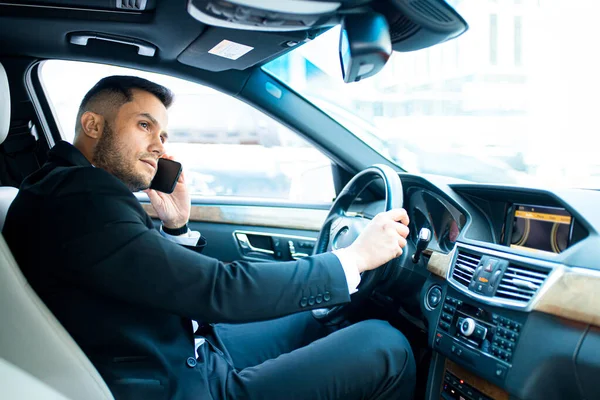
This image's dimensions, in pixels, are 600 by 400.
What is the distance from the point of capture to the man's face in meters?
1.66

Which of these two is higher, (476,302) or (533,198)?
(533,198)

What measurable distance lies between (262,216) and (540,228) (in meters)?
1.67

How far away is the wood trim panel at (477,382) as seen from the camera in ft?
4.92

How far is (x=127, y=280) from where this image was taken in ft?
4.15

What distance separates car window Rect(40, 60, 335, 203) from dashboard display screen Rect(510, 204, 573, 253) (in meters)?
→ 1.22

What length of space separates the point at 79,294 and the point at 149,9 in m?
1.06

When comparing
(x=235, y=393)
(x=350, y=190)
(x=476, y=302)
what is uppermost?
(x=350, y=190)

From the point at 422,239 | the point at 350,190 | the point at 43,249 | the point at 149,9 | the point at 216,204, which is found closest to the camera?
the point at 43,249

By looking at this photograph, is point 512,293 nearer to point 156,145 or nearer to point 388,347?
point 388,347

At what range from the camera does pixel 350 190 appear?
213 centimetres

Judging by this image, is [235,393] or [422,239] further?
[422,239]

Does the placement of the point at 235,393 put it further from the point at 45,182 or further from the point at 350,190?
the point at 350,190

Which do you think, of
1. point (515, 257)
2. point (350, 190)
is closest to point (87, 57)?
point (350, 190)

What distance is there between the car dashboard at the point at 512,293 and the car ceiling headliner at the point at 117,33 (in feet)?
3.32
